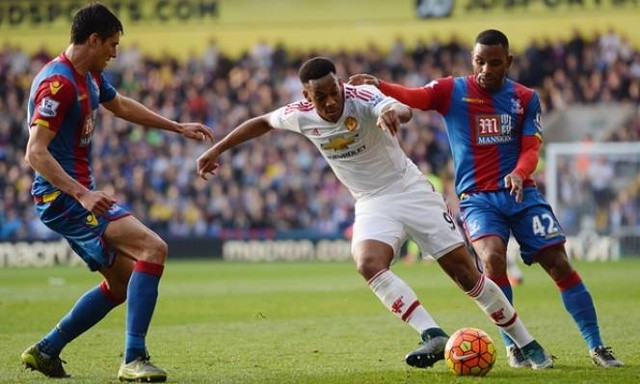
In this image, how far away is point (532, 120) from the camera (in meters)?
8.85

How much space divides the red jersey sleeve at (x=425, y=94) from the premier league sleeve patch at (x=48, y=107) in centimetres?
233

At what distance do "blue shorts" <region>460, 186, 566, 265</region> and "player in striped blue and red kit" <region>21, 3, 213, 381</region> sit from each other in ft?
7.76

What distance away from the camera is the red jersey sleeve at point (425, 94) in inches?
342

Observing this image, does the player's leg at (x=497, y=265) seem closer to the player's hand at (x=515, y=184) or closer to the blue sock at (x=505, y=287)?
the blue sock at (x=505, y=287)

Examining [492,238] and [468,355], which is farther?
[492,238]

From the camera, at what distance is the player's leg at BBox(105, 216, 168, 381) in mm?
7680

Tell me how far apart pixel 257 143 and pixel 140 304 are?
2243cm

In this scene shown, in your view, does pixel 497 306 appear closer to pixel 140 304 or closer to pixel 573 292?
pixel 573 292

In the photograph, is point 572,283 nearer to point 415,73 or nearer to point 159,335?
point 159,335

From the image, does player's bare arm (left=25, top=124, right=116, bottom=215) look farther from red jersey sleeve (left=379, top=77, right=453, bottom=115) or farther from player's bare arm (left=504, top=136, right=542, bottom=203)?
player's bare arm (left=504, top=136, right=542, bottom=203)

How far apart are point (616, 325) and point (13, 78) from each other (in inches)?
952

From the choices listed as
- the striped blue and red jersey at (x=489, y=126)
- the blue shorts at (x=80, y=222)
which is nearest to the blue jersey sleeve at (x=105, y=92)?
the blue shorts at (x=80, y=222)

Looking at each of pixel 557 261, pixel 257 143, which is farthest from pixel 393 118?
pixel 257 143

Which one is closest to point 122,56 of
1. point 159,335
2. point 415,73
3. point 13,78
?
point 13,78
